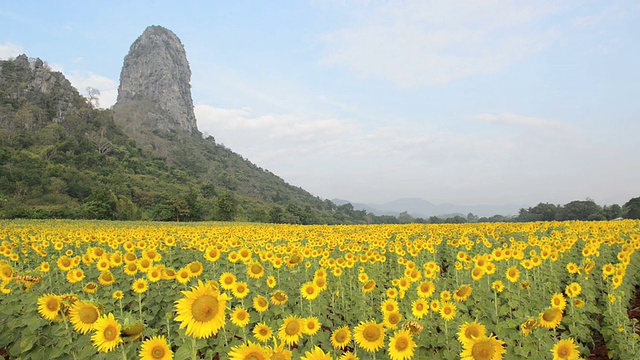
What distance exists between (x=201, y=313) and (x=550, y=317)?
3.59 meters

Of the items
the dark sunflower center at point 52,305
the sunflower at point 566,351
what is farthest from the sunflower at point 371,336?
the dark sunflower center at point 52,305

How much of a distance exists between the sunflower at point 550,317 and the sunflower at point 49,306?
5.10m

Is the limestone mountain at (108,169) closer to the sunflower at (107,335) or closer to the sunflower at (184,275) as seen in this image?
the sunflower at (184,275)

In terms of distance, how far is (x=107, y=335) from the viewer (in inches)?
119

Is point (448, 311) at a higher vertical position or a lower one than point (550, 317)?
lower

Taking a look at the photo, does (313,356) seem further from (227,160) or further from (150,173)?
(227,160)

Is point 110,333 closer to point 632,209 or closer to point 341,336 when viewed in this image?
point 341,336

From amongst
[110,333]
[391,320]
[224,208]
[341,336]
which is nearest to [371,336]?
[341,336]

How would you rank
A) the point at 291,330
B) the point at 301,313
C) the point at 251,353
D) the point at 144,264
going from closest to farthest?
the point at 251,353 → the point at 291,330 → the point at 301,313 → the point at 144,264

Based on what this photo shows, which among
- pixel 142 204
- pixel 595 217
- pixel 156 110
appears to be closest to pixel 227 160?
pixel 156 110

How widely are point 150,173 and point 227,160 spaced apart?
172ft

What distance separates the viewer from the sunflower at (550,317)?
391cm

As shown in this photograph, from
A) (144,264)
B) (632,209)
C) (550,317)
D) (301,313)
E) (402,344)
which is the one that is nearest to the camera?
(402,344)

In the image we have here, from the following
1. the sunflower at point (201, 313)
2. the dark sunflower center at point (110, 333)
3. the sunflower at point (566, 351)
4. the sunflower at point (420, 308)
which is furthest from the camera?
the sunflower at point (420, 308)
